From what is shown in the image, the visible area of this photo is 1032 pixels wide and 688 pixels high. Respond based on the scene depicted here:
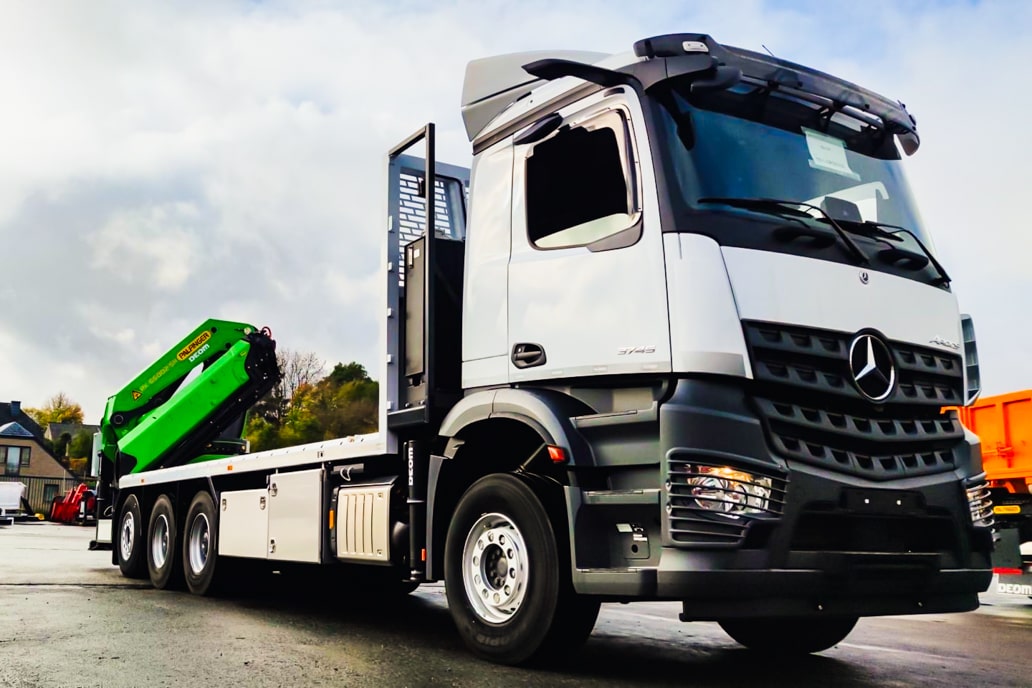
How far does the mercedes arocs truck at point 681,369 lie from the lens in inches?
191

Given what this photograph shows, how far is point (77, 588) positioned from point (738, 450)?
7954 millimetres

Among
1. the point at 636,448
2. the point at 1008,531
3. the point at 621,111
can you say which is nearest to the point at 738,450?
the point at 636,448

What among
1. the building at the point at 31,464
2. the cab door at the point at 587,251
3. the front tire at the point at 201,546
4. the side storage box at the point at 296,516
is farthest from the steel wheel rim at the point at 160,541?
the building at the point at 31,464

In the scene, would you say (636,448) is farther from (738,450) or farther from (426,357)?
(426,357)

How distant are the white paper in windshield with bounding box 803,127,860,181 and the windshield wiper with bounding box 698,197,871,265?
1.24 feet

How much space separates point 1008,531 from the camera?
11133 millimetres

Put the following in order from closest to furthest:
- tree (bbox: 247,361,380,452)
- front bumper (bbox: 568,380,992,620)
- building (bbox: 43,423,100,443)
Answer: front bumper (bbox: 568,380,992,620) → tree (bbox: 247,361,380,452) → building (bbox: 43,423,100,443)

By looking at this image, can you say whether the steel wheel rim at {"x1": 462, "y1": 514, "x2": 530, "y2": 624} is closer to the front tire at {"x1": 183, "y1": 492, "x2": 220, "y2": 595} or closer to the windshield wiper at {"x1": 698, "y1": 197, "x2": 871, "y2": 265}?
the windshield wiper at {"x1": 698, "y1": 197, "x2": 871, "y2": 265}

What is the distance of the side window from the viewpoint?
5.38m

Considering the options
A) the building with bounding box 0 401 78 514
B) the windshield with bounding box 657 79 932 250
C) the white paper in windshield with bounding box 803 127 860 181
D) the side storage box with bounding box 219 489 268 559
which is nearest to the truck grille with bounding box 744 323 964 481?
the windshield with bounding box 657 79 932 250

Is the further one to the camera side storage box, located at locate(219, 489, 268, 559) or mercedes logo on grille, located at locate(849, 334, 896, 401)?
side storage box, located at locate(219, 489, 268, 559)

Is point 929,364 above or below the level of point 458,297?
below

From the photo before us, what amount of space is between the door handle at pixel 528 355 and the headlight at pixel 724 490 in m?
1.20

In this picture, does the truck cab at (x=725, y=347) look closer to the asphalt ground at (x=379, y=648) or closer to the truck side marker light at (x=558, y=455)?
the truck side marker light at (x=558, y=455)
